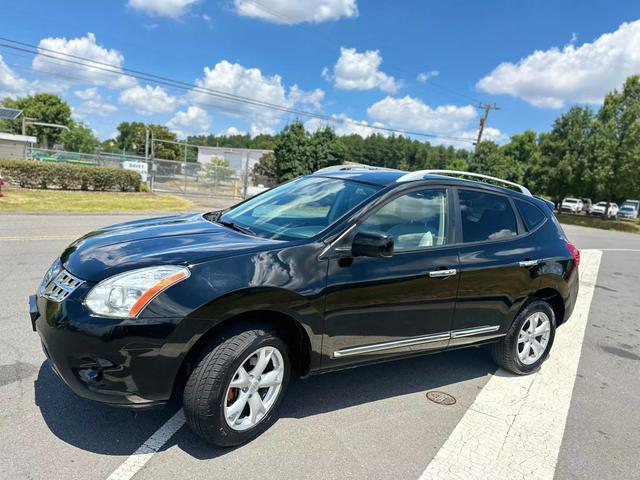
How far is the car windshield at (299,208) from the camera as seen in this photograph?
3.48 metres

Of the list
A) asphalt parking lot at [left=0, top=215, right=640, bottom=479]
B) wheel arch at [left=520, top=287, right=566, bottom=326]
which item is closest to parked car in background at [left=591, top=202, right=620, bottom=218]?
asphalt parking lot at [left=0, top=215, right=640, bottom=479]

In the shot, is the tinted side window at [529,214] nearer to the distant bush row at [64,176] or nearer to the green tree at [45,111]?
the distant bush row at [64,176]

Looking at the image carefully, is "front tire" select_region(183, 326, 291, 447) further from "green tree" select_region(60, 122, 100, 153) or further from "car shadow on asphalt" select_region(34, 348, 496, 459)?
"green tree" select_region(60, 122, 100, 153)

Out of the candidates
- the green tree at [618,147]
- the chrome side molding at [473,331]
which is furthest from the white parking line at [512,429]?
the green tree at [618,147]

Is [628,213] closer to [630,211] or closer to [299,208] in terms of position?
[630,211]

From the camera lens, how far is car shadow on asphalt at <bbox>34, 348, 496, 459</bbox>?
9.45 ft

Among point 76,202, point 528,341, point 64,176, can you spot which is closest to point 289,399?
point 528,341

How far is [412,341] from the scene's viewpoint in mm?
3637

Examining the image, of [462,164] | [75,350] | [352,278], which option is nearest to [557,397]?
[352,278]

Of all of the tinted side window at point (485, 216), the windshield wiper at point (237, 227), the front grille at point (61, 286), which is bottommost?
the front grille at point (61, 286)

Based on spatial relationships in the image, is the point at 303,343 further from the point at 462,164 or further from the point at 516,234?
the point at 462,164

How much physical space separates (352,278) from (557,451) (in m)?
1.87

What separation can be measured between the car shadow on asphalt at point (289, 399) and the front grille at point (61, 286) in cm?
85

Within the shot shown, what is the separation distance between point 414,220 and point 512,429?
1.74 m
